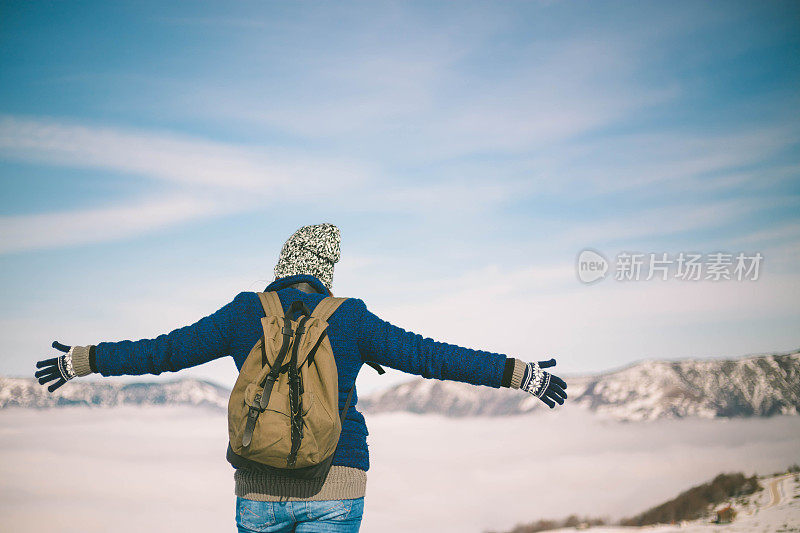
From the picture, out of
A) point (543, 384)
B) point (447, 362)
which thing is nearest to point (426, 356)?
point (447, 362)

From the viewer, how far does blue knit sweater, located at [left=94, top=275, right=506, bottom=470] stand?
133 inches

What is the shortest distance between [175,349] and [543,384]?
2081 mm

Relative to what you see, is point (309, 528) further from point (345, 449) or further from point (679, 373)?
point (679, 373)

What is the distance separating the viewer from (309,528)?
3260mm

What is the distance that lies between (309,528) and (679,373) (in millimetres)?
93650

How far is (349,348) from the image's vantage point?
3.37 m

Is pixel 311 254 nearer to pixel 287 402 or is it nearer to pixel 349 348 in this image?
pixel 349 348

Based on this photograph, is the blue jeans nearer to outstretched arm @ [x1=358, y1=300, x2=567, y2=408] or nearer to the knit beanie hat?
outstretched arm @ [x1=358, y1=300, x2=567, y2=408]

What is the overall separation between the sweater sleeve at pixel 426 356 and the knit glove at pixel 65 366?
1.91 meters

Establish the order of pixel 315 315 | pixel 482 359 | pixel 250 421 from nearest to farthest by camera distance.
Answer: pixel 250 421 → pixel 315 315 → pixel 482 359

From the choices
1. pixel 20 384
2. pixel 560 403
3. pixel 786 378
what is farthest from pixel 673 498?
pixel 20 384

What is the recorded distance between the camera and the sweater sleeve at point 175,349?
11.5 ft

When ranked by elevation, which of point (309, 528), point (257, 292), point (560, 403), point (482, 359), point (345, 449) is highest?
point (257, 292)

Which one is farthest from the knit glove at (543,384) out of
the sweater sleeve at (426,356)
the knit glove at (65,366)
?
the knit glove at (65,366)
